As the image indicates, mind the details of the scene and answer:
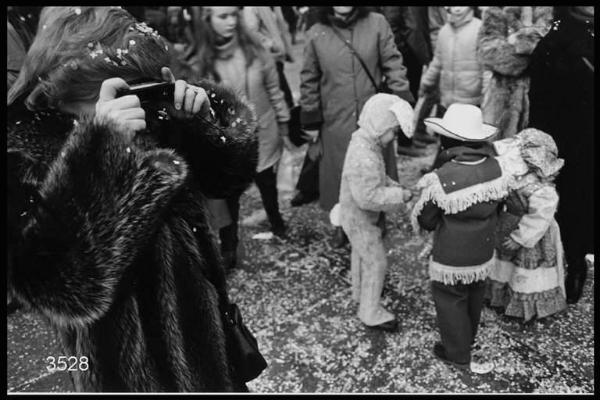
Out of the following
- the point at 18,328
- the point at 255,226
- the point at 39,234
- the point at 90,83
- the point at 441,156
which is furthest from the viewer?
the point at 255,226

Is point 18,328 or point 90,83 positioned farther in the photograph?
point 18,328

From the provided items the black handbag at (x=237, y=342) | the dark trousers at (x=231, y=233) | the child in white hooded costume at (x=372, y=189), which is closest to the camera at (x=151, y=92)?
the black handbag at (x=237, y=342)

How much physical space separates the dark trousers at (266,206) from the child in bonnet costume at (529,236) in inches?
70.6

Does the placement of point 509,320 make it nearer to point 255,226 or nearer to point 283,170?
Result: point 255,226

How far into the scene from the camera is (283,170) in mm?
5789

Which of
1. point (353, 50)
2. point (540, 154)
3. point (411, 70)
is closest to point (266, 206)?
point (353, 50)

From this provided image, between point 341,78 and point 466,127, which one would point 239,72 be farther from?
point 466,127

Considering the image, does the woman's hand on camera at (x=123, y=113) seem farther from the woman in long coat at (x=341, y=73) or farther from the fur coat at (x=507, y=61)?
the fur coat at (x=507, y=61)

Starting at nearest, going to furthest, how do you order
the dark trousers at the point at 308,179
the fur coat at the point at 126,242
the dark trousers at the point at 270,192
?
the fur coat at the point at 126,242
the dark trousers at the point at 270,192
the dark trousers at the point at 308,179

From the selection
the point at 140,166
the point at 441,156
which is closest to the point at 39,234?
the point at 140,166

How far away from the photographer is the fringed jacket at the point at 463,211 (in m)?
2.75

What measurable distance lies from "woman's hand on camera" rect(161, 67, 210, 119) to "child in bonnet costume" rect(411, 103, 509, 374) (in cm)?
154

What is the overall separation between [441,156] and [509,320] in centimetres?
130

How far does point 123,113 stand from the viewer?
1450 mm
